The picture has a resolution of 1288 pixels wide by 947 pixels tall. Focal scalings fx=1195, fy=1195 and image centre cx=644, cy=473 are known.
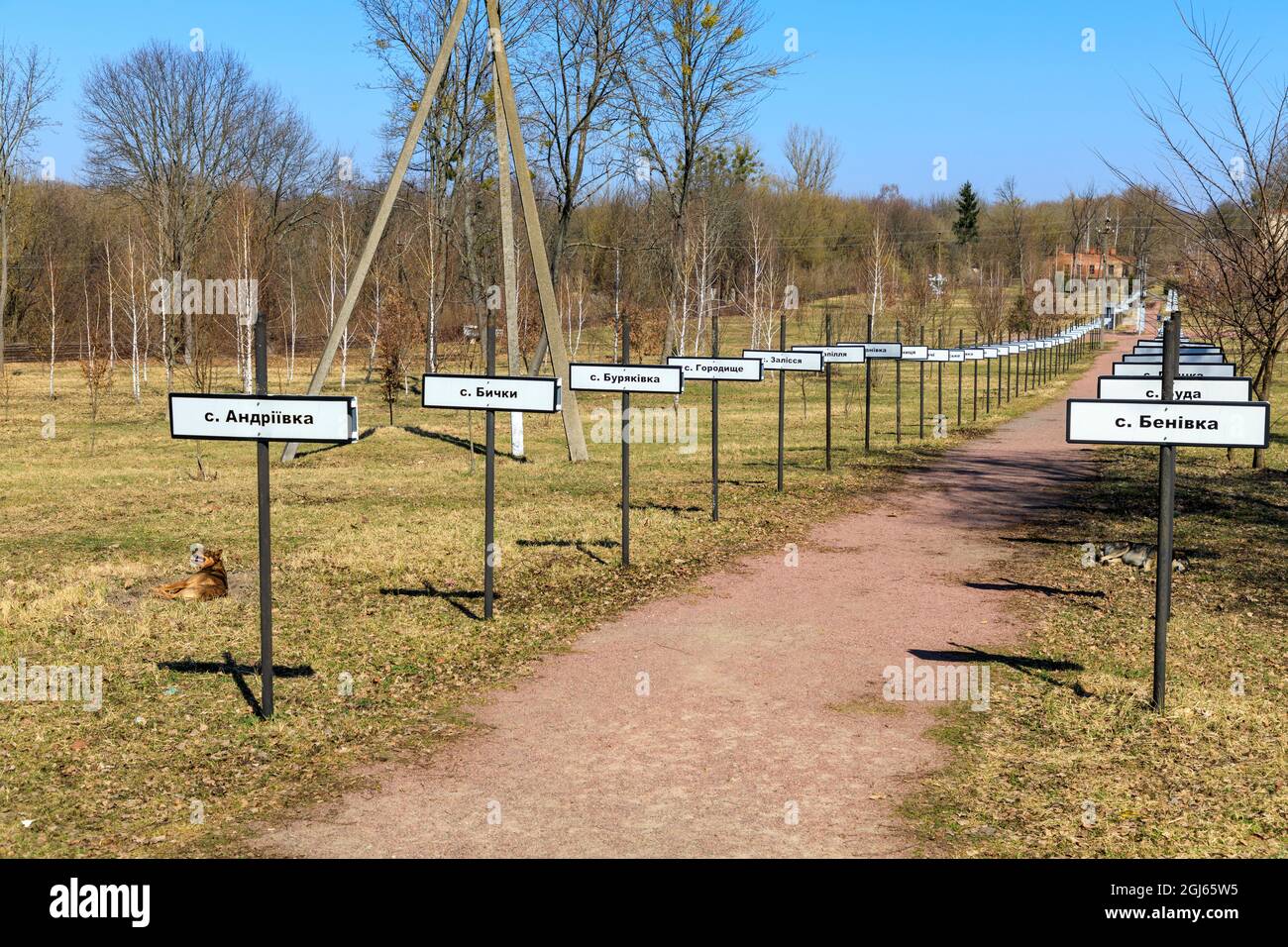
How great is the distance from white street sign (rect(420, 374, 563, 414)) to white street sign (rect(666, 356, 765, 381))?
12.9 feet

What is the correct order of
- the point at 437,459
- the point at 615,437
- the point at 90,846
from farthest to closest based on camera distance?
the point at 615,437
the point at 437,459
the point at 90,846

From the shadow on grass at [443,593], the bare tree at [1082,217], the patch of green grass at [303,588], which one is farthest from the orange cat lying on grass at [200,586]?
the bare tree at [1082,217]

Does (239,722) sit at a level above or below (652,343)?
below

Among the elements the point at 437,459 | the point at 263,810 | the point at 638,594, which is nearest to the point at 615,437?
the point at 437,459

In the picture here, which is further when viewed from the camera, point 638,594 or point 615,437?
point 615,437

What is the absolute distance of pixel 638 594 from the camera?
35.0 feet

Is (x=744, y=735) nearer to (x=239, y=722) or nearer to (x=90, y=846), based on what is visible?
(x=239, y=722)

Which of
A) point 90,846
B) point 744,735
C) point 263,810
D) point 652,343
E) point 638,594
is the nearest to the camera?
point 90,846

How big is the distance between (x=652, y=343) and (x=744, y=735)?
137ft

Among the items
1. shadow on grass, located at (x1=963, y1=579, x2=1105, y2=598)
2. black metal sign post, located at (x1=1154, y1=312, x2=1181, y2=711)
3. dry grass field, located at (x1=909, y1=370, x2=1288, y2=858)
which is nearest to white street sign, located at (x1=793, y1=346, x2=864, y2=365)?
dry grass field, located at (x1=909, y1=370, x2=1288, y2=858)

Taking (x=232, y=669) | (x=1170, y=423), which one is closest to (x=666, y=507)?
(x=232, y=669)

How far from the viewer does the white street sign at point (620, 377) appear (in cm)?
1136

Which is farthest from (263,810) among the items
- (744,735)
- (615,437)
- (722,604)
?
(615,437)

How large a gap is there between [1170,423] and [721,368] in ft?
22.5
